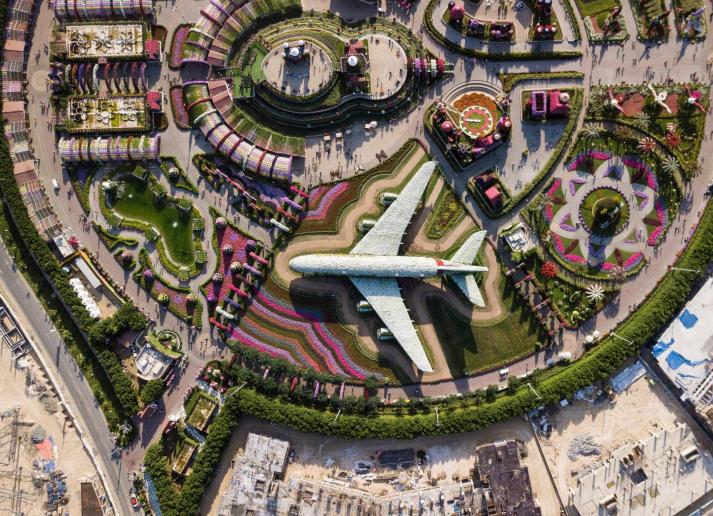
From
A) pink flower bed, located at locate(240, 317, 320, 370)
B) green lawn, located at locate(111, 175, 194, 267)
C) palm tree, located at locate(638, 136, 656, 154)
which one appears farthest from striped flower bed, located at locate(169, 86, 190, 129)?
palm tree, located at locate(638, 136, 656, 154)

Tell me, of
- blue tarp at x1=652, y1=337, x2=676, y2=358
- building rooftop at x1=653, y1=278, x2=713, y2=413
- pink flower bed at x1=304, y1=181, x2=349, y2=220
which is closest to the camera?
building rooftop at x1=653, y1=278, x2=713, y2=413

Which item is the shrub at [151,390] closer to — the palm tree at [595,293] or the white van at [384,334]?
the white van at [384,334]

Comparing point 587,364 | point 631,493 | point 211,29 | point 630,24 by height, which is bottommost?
point 631,493

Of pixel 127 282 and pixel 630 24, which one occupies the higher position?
pixel 630 24

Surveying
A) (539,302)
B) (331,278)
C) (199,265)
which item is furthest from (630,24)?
(199,265)

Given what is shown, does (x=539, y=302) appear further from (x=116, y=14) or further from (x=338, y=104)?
(x=116, y=14)

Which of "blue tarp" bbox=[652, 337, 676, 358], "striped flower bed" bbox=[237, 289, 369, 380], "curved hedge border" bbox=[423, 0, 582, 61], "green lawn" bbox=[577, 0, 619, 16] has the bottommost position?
"striped flower bed" bbox=[237, 289, 369, 380]

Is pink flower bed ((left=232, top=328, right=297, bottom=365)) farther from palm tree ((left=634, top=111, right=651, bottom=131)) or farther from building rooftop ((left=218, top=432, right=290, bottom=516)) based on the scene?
palm tree ((left=634, top=111, right=651, bottom=131))
